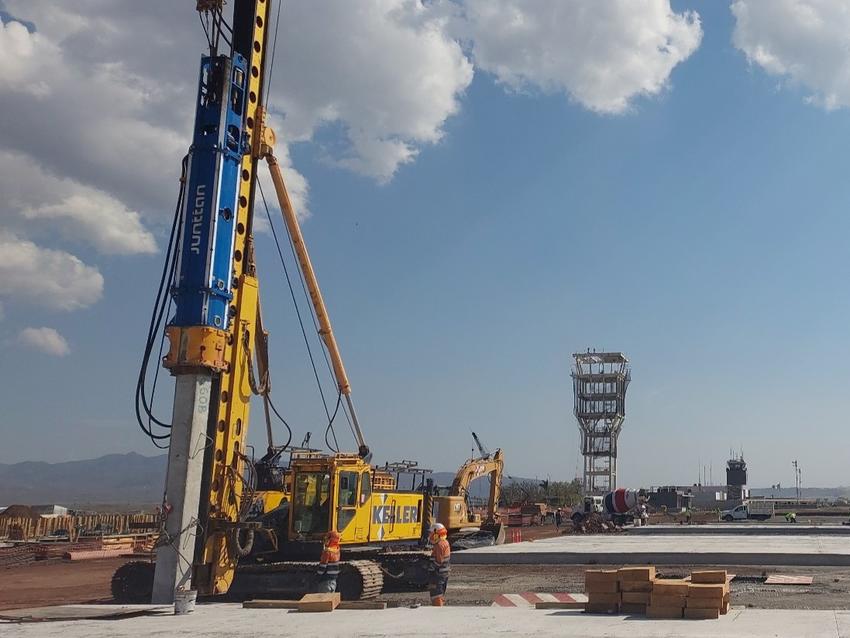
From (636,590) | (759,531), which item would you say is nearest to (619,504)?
(759,531)

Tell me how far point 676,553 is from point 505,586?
938cm

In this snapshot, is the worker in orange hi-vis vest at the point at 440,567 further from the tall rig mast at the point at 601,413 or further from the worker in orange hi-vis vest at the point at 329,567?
the tall rig mast at the point at 601,413

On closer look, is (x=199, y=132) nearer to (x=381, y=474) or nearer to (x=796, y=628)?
(x=381, y=474)

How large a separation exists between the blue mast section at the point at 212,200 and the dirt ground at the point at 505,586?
811cm

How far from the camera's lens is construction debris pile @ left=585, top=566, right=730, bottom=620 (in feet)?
45.0

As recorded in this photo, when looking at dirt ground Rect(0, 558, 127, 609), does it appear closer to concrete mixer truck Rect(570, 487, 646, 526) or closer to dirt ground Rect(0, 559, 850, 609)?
dirt ground Rect(0, 559, 850, 609)

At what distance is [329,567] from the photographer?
60.1 ft

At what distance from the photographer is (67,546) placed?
146ft

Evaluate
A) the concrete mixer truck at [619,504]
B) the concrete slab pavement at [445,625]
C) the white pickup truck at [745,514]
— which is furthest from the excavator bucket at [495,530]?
the white pickup truck at [745,514]

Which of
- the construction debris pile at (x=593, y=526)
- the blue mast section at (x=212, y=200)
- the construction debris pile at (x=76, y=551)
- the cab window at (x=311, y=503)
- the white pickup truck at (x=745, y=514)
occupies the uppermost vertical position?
the blue mast section at (x=212, y=200)

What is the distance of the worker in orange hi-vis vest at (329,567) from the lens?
59.5 feet

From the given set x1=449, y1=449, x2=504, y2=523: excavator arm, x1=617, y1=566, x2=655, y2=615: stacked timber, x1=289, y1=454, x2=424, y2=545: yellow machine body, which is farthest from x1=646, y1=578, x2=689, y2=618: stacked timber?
x1=449, y1=449, x2=504, y2=523: excavator arm

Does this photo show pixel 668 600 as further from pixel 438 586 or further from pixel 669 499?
pixel 669 499

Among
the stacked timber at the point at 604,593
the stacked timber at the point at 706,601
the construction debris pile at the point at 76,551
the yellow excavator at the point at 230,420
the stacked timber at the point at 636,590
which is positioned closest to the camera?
the stacked timber at the point at 706,601
